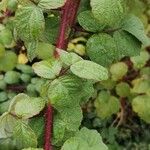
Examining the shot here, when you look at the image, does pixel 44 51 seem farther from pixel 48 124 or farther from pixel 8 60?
pixel 48 124

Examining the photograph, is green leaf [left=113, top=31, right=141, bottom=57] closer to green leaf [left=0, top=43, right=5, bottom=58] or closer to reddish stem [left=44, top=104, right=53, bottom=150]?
reddish stem [left=44, top=104, right=53, bottom=150]

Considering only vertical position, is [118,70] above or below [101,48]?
below

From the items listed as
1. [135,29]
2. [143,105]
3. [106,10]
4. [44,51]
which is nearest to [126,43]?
[135,29]

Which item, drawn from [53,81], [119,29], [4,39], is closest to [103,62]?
[119,29]

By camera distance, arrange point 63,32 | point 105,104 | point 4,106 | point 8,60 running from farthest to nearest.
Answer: point 105,104 < point 8,60 < point 4,106 < point 63,32

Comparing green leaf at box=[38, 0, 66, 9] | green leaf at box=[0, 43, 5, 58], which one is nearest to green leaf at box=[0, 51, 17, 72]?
green leaf at box=[0, 43, 5, 58]
